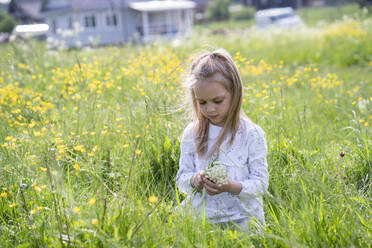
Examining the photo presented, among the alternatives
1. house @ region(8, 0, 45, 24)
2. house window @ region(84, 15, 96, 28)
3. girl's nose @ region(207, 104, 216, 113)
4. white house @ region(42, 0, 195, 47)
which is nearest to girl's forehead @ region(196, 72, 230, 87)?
girl's nose @ region(207, 104, 216, 113)

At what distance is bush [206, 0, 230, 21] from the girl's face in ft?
124

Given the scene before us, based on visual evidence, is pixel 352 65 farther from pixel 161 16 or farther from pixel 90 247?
pixel 161 16

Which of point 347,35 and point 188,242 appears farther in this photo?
point 347,35

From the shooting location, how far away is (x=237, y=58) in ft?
10.4

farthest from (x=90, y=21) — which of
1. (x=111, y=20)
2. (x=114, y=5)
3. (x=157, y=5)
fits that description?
(x=157, y=5)

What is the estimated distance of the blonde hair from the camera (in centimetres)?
204

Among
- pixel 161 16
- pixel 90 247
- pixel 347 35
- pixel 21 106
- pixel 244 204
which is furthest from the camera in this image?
pixel 161 16

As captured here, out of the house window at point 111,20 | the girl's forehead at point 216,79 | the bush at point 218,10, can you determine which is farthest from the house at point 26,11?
the girl's forehead at point 216,79

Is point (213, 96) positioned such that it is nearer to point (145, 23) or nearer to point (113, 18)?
point (145, 23)

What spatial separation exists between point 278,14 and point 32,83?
19.6m

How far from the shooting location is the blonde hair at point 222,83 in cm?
204

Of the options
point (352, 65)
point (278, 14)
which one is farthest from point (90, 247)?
point (278, 14)

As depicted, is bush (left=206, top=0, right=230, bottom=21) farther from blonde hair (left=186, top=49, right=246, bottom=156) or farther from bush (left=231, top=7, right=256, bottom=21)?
blonde hair (left=186, top=49, right=246, bottom=156)

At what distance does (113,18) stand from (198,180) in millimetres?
28157
